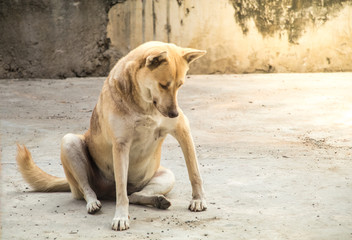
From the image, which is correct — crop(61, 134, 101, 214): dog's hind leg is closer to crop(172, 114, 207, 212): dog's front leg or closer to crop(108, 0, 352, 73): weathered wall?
crop(172, 114, 207, 212): dog's front leg

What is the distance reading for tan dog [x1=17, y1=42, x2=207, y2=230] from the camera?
3404 mm

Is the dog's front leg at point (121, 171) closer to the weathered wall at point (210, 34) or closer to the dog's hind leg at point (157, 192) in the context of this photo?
the dog's hind leg at point (157, 192)

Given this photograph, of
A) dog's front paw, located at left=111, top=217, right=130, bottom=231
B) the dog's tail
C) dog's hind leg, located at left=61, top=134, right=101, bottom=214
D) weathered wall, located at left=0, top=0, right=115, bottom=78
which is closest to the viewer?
dog's front paw, located at left=111, top=217, right=130, bottom=231

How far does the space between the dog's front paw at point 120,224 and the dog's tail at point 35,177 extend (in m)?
1.03

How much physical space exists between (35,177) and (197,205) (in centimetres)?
133

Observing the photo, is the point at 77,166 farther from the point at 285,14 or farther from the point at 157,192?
the point at 285,14

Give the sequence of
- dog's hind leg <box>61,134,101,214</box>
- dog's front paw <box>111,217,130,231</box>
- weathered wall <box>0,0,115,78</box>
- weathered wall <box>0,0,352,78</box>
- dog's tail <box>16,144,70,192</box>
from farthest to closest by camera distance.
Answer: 1. weathered wall <box>0,0,352,78</box>
2. weathered wall <box>0,0,115,78</box>
3. dog's tail <box>16,144,70,192</box>
4. dog's hind leg <box>61,134,101,214</box>
5. dog's front paw <box>111,217,130,231</box>

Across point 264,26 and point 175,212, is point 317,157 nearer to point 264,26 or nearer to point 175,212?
point 175,212

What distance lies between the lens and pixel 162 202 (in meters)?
3.67

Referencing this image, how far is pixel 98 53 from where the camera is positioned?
10172mm

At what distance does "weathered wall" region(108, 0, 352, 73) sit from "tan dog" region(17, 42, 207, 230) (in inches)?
249

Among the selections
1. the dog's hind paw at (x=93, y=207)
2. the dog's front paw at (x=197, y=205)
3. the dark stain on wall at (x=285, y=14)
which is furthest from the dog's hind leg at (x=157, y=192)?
the dark stain on wall at (x=285, y=14)

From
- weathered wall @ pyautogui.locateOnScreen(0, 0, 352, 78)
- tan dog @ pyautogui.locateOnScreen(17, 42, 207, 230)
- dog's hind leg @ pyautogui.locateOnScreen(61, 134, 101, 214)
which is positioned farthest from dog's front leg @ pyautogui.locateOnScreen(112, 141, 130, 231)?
weathered wall @ pyautogui.locateOnScreen(0, 0, 352, 78)

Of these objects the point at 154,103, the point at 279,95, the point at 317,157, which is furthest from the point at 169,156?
the point at 279,95
